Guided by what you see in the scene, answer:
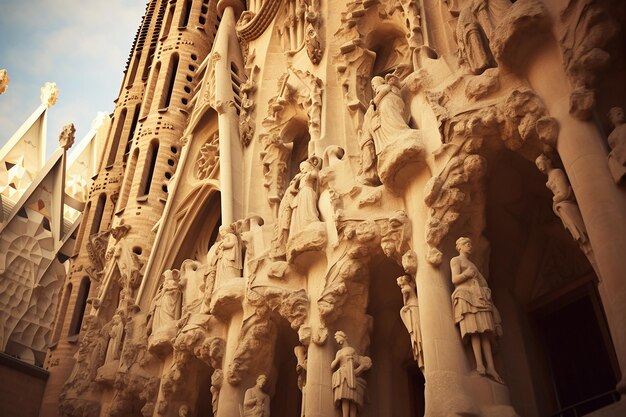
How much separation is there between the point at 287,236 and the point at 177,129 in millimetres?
11060

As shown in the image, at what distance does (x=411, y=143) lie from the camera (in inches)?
287

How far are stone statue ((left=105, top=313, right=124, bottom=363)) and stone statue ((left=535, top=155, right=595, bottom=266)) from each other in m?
9.66

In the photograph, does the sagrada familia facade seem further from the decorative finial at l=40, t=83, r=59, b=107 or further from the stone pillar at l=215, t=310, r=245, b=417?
the decorative finial at l=40, t=83, r=59, b=107

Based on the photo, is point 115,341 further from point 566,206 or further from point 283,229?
point 566,206

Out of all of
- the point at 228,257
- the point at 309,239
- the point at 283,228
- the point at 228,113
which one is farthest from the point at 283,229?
the point at 228,113

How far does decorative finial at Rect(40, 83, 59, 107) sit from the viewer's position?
33.4 metres

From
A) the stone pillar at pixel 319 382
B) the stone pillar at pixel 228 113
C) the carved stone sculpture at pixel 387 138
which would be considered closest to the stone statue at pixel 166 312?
the stone pillar at pixel 228 113

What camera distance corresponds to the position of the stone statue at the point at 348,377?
23.5 feet

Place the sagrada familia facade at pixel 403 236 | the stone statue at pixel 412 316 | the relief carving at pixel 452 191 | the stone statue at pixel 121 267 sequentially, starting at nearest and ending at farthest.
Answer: the sagrada familia facade at pixel 403 236 < the stone statue at pixel 412 316 < the relief carving at pixel 452 191 < the stone statue at pixel 121 267

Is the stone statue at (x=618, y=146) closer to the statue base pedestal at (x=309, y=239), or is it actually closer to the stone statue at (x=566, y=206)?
the stone statue at (x=566, y=206)

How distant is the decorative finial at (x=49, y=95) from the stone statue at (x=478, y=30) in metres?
30.2

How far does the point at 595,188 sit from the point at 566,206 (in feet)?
1.42

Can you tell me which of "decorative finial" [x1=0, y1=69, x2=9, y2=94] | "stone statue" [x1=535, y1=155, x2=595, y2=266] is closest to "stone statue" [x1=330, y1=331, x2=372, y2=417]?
"stone statue" [x1=535, y1=155, x2=595, y2=266]

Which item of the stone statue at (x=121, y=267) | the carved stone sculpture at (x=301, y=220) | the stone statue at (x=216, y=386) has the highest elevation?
the stone statue at (x=121, y=267)
